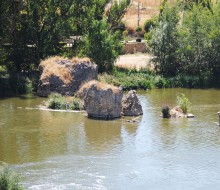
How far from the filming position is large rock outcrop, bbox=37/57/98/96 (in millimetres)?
53406

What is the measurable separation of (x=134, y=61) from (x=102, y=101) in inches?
1001

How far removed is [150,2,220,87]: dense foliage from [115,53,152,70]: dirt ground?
2.57 m

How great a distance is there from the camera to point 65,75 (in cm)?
5391

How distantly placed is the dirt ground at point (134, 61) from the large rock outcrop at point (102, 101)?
65.2 feet

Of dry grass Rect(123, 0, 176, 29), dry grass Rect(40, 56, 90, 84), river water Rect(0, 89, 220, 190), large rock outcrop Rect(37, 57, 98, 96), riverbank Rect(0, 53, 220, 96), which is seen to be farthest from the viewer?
dry grass Rect(123, 0, 176, 29)

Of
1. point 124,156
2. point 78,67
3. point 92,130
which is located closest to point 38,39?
point 78,67

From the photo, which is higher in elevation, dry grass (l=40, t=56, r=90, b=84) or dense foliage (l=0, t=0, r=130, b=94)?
dense foliage (l=0, t=0, r=130, b=94)

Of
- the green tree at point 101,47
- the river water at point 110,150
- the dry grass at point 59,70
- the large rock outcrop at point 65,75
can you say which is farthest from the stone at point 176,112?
the green tree at point 101,47

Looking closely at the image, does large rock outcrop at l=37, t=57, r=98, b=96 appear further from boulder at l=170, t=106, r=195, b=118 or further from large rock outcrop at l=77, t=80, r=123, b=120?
boulder at l=170, t=106, r=195, b=118

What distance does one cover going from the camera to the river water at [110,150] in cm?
3262

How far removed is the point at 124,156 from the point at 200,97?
829 inches

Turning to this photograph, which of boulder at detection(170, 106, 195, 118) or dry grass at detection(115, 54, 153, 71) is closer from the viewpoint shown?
boulder at detection(170, 106, 195, 118)

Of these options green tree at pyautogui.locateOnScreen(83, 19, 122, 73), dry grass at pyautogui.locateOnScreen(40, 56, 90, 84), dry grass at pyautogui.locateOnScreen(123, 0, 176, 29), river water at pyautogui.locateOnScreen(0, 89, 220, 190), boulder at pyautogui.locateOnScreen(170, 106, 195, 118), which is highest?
dry grass at pyautogui.locateOnScreen(123, 0, 176, 29)

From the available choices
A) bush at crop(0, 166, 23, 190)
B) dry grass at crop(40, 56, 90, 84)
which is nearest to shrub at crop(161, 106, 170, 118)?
dry grass at crop(40, 56, 90, 84)
